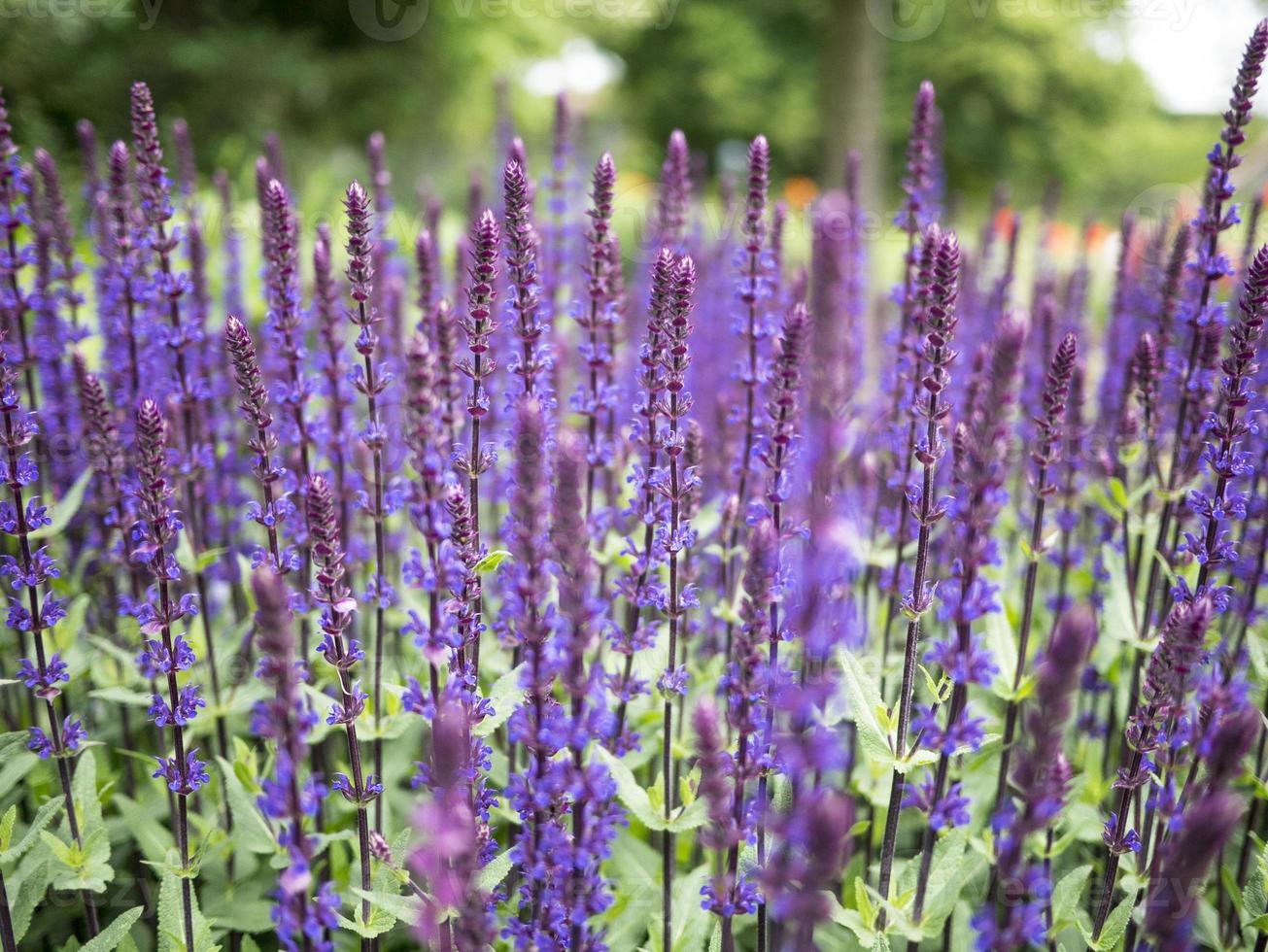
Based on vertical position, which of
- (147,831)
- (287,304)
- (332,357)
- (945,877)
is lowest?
(147,831)

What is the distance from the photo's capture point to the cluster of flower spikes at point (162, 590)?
3.47 metres

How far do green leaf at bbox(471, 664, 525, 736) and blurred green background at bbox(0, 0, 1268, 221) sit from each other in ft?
17.8

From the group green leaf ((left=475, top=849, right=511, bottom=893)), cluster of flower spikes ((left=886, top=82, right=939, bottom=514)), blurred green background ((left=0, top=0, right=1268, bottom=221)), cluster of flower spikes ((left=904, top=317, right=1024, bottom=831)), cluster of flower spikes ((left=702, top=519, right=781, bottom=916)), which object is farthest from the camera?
blurred green background ((left=0, top=0, right=1268, bottom=221))

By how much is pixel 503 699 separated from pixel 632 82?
3725cm

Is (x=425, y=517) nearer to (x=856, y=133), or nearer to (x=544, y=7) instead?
Answer: (x=856, y=133)

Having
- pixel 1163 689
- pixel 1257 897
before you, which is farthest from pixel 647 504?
pixel 1257 897

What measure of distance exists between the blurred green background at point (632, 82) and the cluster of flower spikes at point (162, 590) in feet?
17.1

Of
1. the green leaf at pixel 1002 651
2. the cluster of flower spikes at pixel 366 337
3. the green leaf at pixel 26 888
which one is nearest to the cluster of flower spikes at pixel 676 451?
the cluster of flower spikes at pixel 366 337

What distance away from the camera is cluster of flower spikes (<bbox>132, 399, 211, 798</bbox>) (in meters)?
3.47

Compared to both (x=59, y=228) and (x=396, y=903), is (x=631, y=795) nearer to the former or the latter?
(x=396, y=903)

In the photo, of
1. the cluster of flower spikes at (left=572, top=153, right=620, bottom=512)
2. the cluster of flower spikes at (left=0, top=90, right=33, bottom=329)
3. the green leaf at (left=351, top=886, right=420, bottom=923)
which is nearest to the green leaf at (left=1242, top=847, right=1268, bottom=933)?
the cluster of flower spikes at (left=572, top=153, right=620, bottom=512)

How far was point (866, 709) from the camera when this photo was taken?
12.3 feet

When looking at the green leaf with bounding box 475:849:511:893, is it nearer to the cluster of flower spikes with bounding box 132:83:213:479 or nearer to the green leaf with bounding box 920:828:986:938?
the green leaf with bounding box 920:828:986:938

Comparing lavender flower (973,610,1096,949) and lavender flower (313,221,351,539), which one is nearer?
lavender flower (973,610,1096,949)
